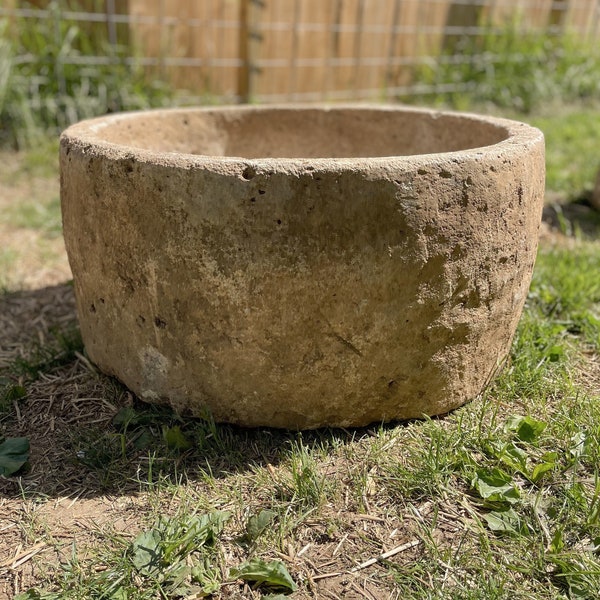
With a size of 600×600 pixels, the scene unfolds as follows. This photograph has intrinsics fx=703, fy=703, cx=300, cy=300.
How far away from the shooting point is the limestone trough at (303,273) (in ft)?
5.83

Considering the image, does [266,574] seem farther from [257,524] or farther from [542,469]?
[542,469]

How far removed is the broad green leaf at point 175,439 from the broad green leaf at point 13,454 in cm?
42

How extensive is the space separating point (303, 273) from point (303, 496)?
58 cm

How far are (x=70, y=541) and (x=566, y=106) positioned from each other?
7151 mm

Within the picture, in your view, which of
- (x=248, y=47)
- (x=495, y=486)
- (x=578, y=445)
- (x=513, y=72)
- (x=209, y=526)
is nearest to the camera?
(x=209, y=526)

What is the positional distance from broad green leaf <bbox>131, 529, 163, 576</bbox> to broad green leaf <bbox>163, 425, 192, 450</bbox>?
339 millimetres

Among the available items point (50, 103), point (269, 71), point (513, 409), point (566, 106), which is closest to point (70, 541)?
point (513, 409)

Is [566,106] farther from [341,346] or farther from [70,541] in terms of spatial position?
[70,541]

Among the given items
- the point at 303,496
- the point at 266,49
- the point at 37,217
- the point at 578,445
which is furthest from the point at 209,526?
the point at 266,49

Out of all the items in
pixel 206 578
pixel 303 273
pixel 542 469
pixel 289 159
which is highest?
pixel 289 159

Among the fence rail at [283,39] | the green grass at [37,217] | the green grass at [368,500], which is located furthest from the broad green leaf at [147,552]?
the fence rail at [283,39]

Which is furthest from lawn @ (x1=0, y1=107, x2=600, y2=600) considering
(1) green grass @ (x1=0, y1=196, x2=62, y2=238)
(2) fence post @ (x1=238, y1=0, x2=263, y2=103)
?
(2) fence post @ (x1=238, y1=0, x2=263, y2=103)

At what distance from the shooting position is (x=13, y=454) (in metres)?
2.05

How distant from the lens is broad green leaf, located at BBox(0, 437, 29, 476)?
78.7 inches
